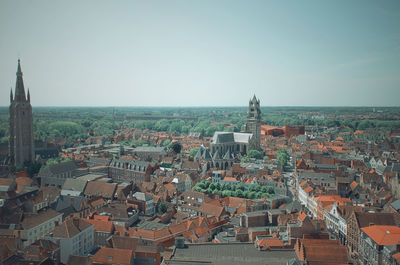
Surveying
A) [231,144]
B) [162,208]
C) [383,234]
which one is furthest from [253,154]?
[383,234]

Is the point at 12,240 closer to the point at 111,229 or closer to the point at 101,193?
the point at 111,229

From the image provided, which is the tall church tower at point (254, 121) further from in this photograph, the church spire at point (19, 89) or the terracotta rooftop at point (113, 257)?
the terracotta rooftop at point (113, 257)

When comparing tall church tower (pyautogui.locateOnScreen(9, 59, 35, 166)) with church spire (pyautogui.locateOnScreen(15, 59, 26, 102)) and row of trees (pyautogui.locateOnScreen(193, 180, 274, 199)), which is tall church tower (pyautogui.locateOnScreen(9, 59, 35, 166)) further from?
row of trees (pyautogui.locateOnScreen(193, 180, 274, 199))

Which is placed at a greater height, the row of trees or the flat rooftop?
the flat rooftop

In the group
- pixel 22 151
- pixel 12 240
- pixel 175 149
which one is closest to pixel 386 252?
pixel 12 240

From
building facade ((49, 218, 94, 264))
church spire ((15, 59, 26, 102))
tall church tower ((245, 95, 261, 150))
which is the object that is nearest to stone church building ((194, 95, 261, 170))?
tall church tower ((245, 95, 261, 150))

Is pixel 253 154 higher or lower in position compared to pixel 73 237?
higher

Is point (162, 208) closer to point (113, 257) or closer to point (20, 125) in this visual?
point (113, 257)
